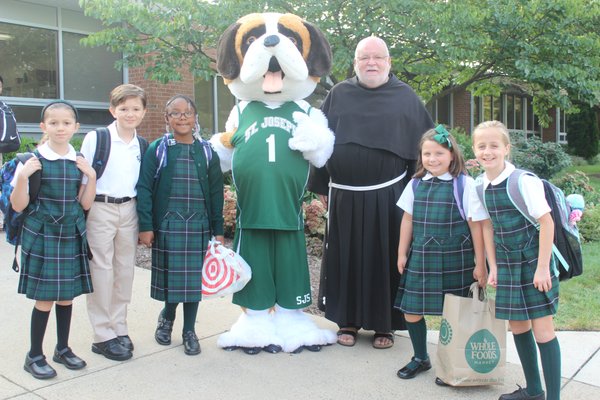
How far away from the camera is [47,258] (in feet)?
10.8

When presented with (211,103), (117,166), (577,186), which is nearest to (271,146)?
(117,166)

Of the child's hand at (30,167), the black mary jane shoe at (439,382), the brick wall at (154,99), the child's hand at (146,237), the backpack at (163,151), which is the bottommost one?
the black mary jane shoe at (439,382)

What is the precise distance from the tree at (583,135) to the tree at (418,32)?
18.7 meters

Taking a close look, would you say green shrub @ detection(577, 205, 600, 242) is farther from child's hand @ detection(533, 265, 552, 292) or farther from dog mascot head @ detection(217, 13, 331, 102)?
child's hand @ detection(533, 265, 552, 292)

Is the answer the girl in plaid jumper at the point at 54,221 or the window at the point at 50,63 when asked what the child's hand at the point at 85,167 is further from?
the window at the point at 50,63

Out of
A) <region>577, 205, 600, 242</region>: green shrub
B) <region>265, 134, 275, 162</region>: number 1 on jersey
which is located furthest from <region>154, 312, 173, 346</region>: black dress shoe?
<region>577, 205, 600, 242</region>: green shrub

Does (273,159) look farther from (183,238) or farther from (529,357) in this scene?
Result: (529,357)

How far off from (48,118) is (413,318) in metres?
2.35

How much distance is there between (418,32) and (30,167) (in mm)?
5719

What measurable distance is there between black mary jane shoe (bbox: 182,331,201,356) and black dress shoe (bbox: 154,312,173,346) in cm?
15

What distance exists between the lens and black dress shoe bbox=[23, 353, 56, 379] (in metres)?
3.39

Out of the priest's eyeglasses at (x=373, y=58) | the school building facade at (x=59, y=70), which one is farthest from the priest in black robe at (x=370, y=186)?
the school building facade at (x=59, y=70)

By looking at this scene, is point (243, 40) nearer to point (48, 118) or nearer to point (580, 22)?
point (48, 118)

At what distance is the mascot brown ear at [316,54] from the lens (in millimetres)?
4046
